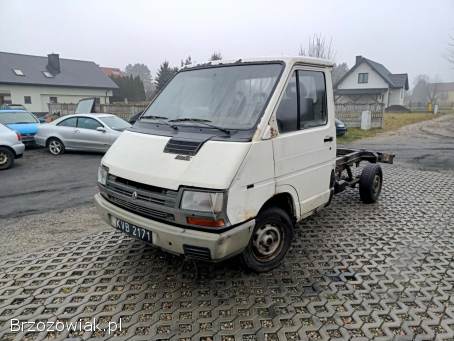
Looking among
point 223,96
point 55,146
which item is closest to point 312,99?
point 223,96

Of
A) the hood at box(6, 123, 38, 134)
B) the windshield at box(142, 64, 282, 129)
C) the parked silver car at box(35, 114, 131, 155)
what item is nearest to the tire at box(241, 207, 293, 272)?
the windshield at box(142, 64, 282, 129)

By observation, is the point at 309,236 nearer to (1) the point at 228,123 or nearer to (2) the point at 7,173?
(1) the point at 228,123

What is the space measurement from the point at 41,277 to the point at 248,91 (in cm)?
312

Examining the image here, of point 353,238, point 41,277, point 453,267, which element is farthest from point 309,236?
point 41,277

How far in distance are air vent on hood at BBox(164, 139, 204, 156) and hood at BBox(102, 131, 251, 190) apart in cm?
4

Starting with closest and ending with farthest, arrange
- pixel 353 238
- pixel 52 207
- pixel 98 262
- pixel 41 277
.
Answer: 1. pixel 41 277
2. pixel 98 262
3. pixel 353 238
4. pixel 52 207

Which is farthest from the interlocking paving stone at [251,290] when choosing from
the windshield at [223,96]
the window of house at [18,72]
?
the window of house at [18,72]

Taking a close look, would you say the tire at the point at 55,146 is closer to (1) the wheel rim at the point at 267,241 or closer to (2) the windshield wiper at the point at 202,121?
(2) the windshield wiper at the point at 202,121

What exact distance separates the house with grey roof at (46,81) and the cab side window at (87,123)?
29.5 meters

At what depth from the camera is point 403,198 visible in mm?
6266

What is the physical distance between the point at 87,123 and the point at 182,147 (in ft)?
30.0

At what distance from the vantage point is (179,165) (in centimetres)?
297

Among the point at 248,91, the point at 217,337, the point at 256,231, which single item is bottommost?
the point at 217,337

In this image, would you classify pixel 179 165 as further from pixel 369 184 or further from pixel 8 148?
pixel 8 148
